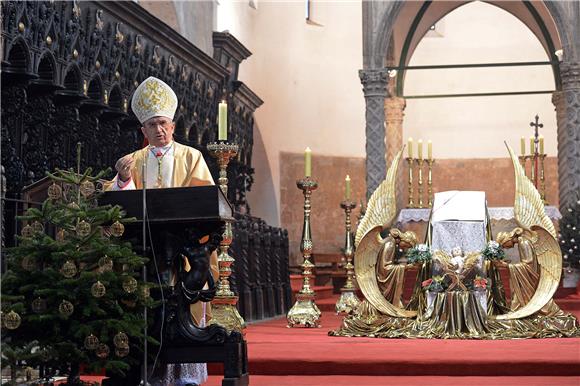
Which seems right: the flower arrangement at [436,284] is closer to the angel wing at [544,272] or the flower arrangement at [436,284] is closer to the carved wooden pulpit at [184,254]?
the angel wing at [544,272]

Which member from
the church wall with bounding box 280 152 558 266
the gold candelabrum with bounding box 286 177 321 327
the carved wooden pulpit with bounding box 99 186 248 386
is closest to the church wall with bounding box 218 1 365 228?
the church wall with bounding box 280 152 558 266

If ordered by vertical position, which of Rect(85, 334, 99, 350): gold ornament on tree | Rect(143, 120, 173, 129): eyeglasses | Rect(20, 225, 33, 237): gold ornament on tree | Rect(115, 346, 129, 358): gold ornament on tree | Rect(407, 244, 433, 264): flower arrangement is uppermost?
Rect(143, 120, 173, 129): eyeglasses

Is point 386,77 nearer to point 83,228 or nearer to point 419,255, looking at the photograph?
point 419,255

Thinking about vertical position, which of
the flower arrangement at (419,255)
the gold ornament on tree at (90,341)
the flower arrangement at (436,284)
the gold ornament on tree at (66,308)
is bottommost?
the gold ornament on tree at (90,341)

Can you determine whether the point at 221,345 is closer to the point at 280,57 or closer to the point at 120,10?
the point at 120,10

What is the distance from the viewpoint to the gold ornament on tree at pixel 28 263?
206 inches

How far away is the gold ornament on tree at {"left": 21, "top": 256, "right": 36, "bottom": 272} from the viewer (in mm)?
5223

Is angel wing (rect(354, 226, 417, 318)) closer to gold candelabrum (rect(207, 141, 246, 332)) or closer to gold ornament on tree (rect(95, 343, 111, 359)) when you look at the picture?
gold candelabrum (rect(207, 141, 246, 332))

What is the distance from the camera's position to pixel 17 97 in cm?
1062

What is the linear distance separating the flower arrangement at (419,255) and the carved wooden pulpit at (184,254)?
4.56m

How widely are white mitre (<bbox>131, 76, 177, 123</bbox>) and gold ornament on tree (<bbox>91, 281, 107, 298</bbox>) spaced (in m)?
1.35

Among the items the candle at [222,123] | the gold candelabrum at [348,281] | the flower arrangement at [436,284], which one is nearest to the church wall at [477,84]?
the gold candelabrum at [348,281]

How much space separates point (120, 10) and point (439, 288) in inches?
237

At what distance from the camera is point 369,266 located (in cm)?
1024
